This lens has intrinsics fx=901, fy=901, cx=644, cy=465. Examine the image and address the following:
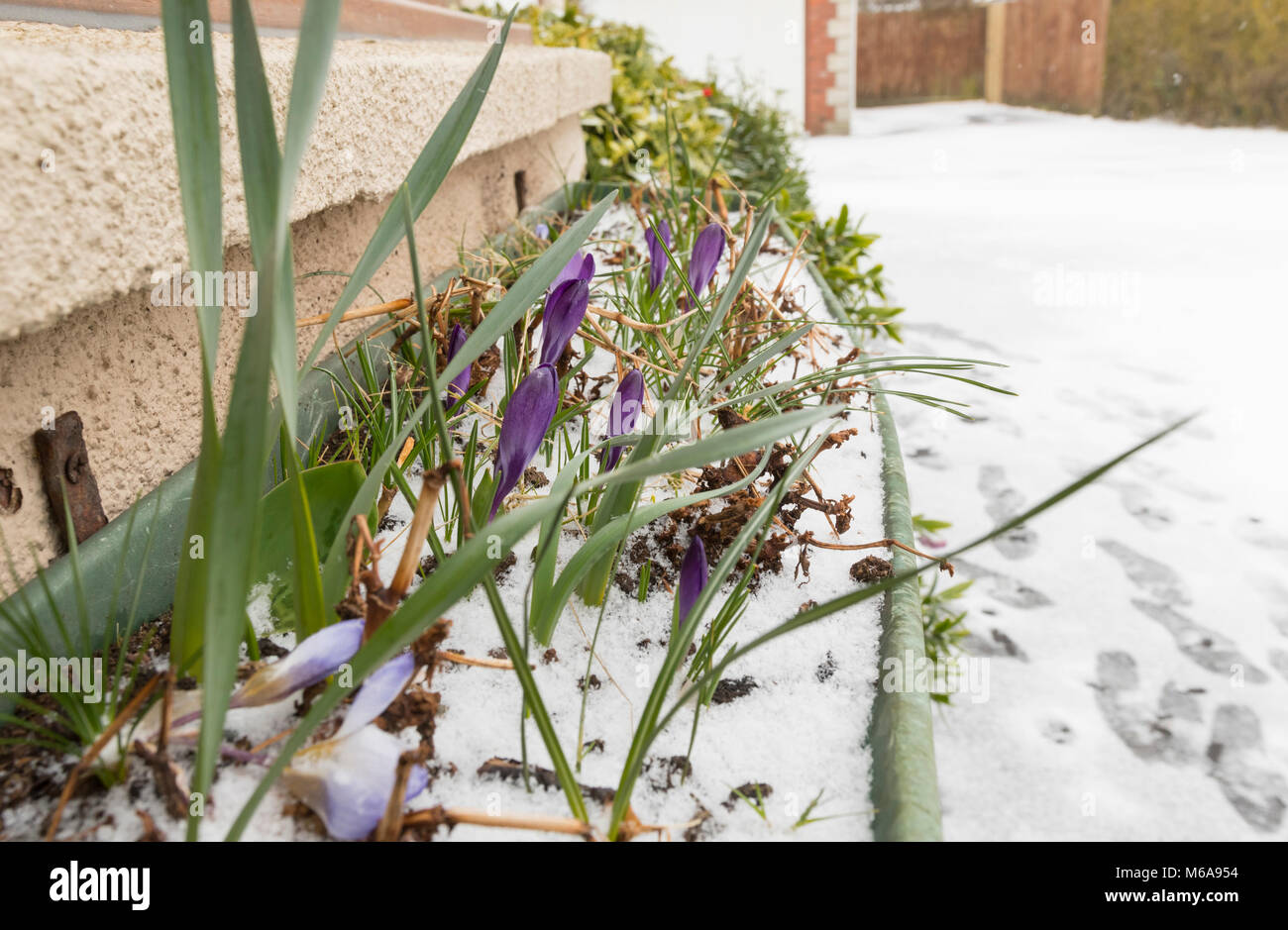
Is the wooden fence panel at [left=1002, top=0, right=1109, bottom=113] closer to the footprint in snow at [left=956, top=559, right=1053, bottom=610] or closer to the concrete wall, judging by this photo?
the footprint in snow at [left=956, top=559, right=1053, bottom=610]

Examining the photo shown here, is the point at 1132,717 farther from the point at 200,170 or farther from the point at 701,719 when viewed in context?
the point at 200,170

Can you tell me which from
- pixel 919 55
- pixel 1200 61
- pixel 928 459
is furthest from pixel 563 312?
pixel 919 55

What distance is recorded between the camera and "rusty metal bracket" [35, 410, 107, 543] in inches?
30.0

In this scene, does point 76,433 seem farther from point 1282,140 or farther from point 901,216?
point 1282,140

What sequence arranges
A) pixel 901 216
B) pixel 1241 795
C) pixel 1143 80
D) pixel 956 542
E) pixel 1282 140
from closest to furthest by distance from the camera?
1. pixel 1241 795
2. pixel 956 542
3. pixel 901 216
4. pixel 1282 140
5. pixel 1143 80

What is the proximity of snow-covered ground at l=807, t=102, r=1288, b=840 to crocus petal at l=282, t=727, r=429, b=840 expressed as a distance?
4.53 feet

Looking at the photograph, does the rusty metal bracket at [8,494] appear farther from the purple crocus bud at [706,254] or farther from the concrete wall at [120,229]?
the purple crocus bud at [706,254]

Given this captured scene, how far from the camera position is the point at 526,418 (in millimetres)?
742

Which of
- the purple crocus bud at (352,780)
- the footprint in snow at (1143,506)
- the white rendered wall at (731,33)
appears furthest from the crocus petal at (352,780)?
the white rendered wall at (731,33)

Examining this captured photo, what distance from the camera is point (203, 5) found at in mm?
510

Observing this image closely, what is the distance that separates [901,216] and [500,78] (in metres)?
5.68

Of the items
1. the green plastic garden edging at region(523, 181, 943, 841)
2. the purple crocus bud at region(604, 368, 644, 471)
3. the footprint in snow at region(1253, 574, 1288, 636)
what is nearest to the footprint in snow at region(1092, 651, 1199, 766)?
the footprint in snow at region(1253, 574, 1288, 636)

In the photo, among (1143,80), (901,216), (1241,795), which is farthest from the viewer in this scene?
(1143,80)
